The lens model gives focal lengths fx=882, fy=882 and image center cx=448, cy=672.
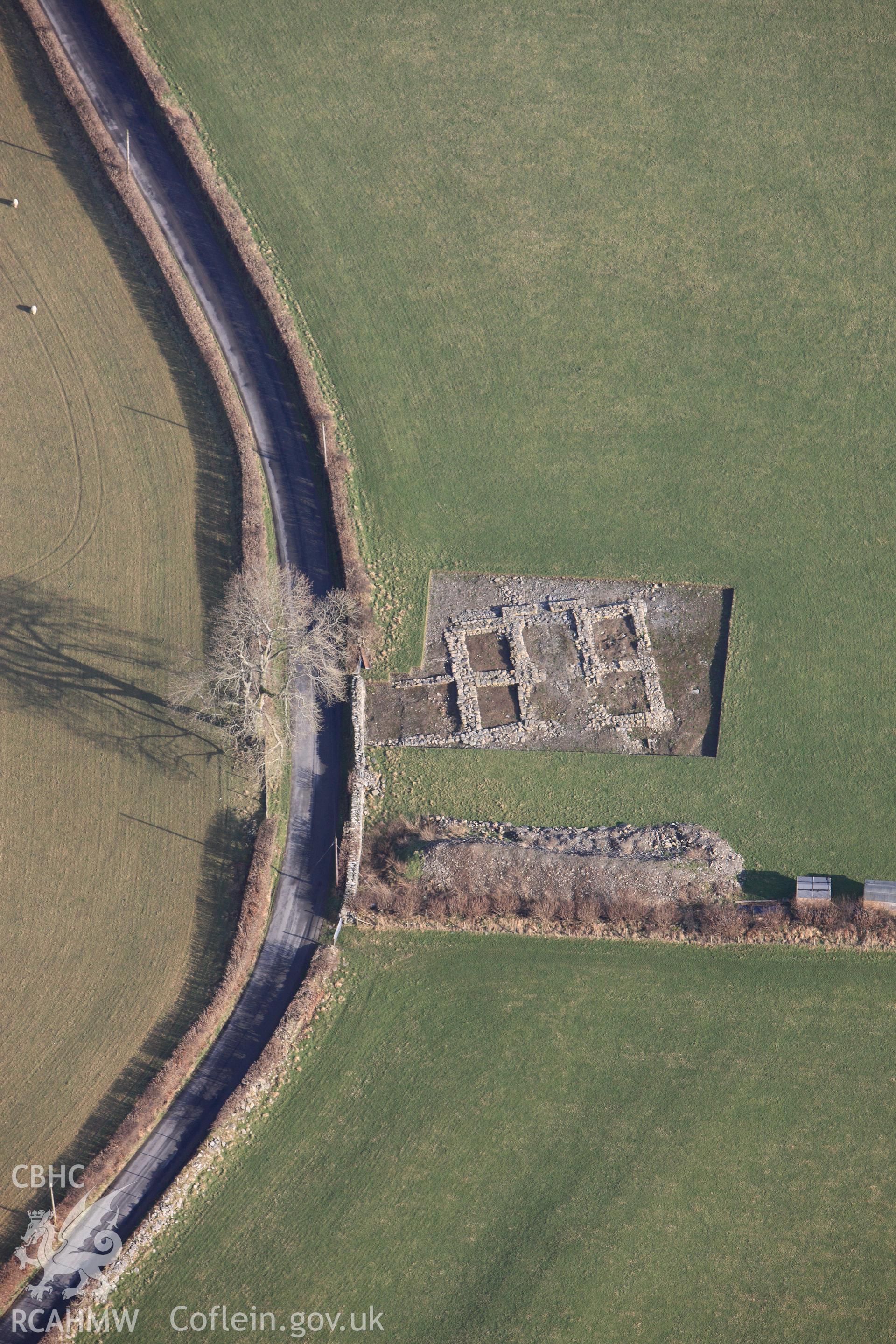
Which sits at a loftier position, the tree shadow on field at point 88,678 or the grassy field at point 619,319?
the grassy field at point 619,319

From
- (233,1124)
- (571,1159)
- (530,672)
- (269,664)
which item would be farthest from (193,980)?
(530,672)

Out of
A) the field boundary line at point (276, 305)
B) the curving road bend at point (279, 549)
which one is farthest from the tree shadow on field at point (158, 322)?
the field boundary line at point (276, 305)

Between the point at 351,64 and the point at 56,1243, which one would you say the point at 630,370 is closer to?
the point at 351,64

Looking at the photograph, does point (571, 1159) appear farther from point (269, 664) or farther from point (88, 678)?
point (88, 678)

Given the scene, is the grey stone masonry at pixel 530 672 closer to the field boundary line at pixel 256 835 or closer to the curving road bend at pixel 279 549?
the curving road bend at pixel 279 549

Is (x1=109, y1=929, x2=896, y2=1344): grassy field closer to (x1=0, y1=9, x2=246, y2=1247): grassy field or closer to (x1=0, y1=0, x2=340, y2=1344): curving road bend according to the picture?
(x1=0, y1=0, x2=340, y2=1344): curving road bend
